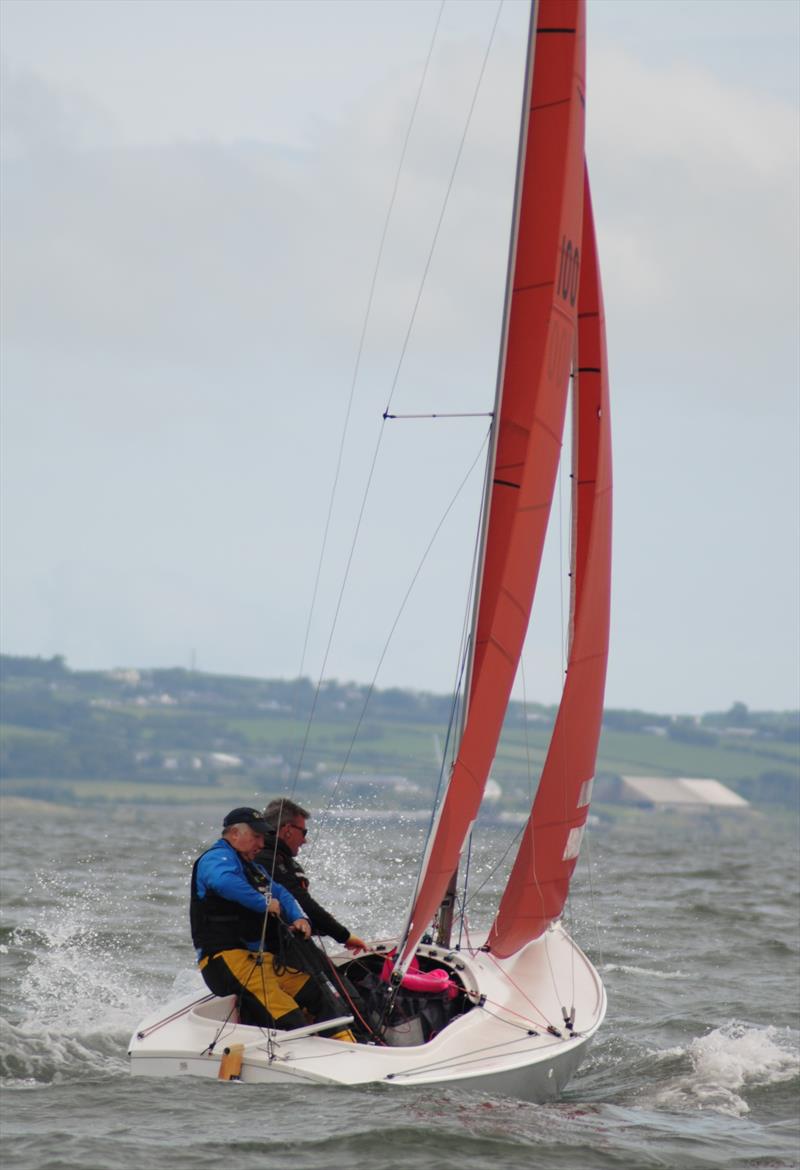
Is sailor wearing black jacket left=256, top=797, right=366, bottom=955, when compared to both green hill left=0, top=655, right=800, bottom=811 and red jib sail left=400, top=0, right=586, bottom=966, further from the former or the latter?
green hill left=0, top=655, right=800, bottom=811

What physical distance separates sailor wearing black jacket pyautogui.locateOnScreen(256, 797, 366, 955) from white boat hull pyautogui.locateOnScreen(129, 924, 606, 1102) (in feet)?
2.00

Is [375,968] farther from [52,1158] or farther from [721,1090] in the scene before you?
[52,1158]

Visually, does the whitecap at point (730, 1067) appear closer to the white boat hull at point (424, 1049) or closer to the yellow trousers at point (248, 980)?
the white boat hull at point (424, 1049)

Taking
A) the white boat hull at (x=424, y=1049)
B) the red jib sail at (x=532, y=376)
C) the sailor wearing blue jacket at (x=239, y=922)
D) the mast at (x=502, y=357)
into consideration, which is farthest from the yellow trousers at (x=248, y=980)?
the mast at (x=502, y=357)

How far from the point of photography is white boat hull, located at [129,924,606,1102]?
7.79 m

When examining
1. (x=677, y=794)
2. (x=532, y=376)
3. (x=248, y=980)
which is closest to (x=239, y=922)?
(x=248, y=980)

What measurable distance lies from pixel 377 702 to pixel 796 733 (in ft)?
121

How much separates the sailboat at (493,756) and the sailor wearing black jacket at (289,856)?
0.42 m

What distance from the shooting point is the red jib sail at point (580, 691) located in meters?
9.91

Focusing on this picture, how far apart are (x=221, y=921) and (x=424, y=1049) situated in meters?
1.14

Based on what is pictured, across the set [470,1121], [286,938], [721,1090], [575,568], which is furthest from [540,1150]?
[575,568]

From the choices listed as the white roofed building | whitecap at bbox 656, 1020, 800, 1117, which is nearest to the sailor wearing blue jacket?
whitecap at bbox 656, 1020, 800, 1117

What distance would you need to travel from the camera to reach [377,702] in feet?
488

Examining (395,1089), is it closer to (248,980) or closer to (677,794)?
(248,980)
